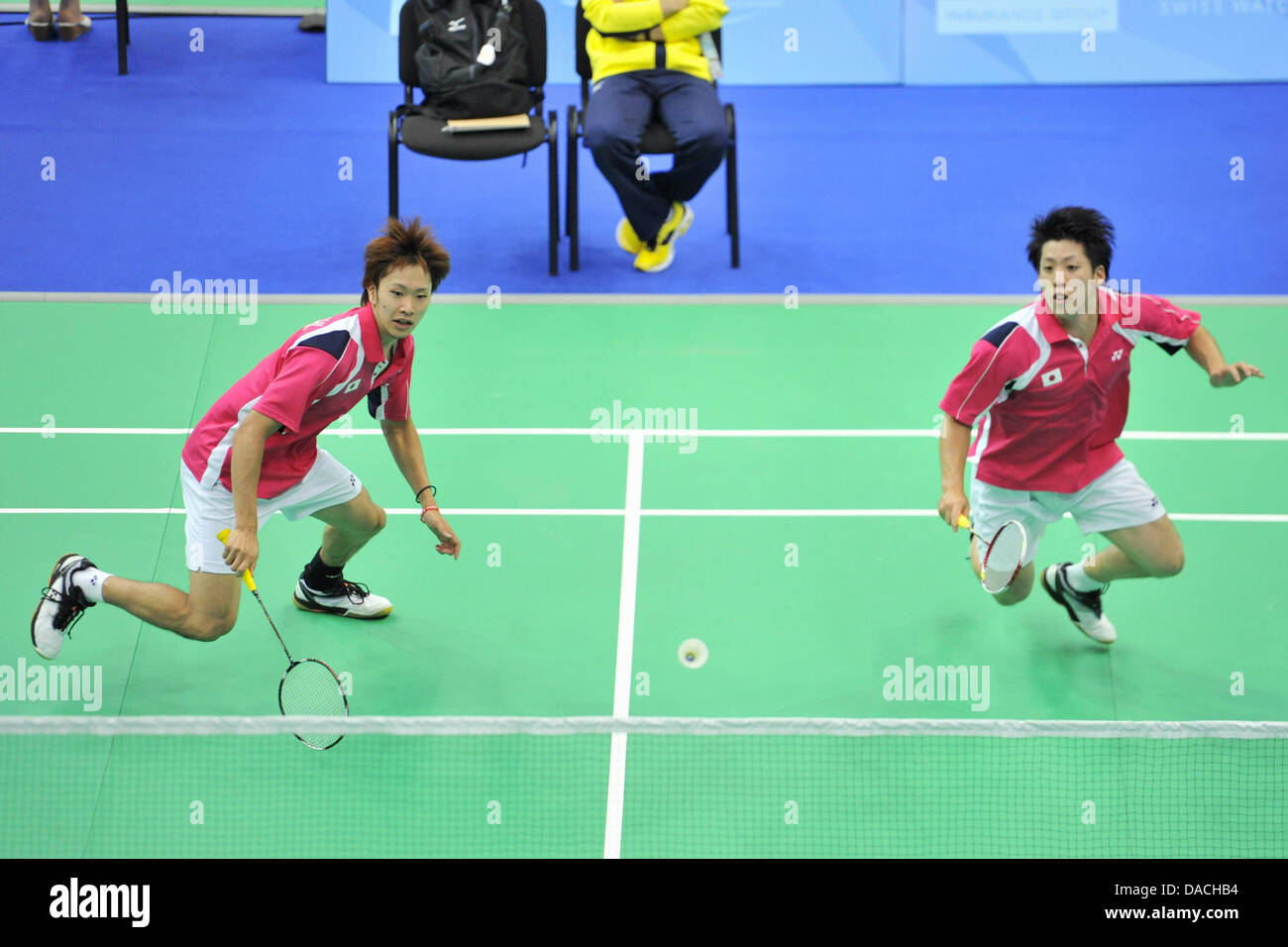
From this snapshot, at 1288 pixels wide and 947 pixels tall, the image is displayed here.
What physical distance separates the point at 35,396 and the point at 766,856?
16.0 ft

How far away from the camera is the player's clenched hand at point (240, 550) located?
4660 mm

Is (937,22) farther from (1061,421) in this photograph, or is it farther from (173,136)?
(1061,421)

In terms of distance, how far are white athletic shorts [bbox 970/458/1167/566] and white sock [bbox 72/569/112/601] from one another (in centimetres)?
324

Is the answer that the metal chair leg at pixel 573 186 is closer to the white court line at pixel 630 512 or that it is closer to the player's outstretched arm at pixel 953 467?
the white court line at pixel 630 512

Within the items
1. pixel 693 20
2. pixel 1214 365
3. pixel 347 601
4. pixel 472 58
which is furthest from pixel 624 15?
pixel 1214 365

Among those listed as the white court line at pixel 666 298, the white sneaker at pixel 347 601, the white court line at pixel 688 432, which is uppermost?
the white court line at pixel 666 298

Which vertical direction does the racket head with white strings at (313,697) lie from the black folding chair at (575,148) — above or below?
below

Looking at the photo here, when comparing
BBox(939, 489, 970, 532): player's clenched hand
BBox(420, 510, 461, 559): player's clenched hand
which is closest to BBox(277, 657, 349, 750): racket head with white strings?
BBox(420, 510, 461, 559): player's clenched hand

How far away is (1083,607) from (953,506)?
1.23 meters

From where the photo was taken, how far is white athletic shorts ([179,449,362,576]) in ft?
16.4

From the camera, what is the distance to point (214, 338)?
805cm

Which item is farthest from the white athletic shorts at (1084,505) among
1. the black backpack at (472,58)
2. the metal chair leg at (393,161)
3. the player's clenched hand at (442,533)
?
the metal chair leg at (393,161)
